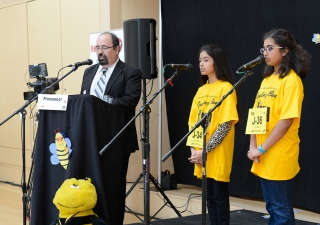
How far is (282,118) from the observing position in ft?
8.96

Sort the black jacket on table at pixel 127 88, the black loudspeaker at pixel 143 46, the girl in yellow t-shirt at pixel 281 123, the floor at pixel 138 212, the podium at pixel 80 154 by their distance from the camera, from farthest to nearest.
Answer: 1. the black loudspeaker at pixel 143 46
2. the floor at pixel 138 212
3. the black jacket on table at pixel 127 88
4. the podium at pixel 80 154
5. the girl in yellow t-shirt at pixel 281 123

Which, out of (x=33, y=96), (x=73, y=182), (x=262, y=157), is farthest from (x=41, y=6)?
(x=262, y=157)

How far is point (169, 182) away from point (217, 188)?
1896mm

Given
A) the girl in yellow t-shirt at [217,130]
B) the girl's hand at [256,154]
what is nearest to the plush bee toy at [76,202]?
the girl in yellow t-shirt at [217,130]

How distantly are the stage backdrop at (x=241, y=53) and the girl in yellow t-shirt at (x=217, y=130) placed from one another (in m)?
0.24

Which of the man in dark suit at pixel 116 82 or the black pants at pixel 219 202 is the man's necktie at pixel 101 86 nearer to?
the man in dark suit at pixel 116 82

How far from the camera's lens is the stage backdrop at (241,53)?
4.03 metres

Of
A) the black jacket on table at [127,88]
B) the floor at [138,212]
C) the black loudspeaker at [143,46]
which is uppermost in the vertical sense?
the black loudspeaker at [143,46]

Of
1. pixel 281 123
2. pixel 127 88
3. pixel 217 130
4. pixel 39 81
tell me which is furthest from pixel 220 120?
pixel 39 81

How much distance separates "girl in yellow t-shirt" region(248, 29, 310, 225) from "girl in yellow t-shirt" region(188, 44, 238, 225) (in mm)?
375

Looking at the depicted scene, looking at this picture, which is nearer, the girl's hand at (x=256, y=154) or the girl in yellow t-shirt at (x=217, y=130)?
the girl's hand at (x=256, y=154)

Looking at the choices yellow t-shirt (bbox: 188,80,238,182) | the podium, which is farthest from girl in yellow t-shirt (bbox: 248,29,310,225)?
the podium

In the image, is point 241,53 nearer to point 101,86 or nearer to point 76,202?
point 101,86

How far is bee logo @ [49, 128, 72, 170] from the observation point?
3207mm
